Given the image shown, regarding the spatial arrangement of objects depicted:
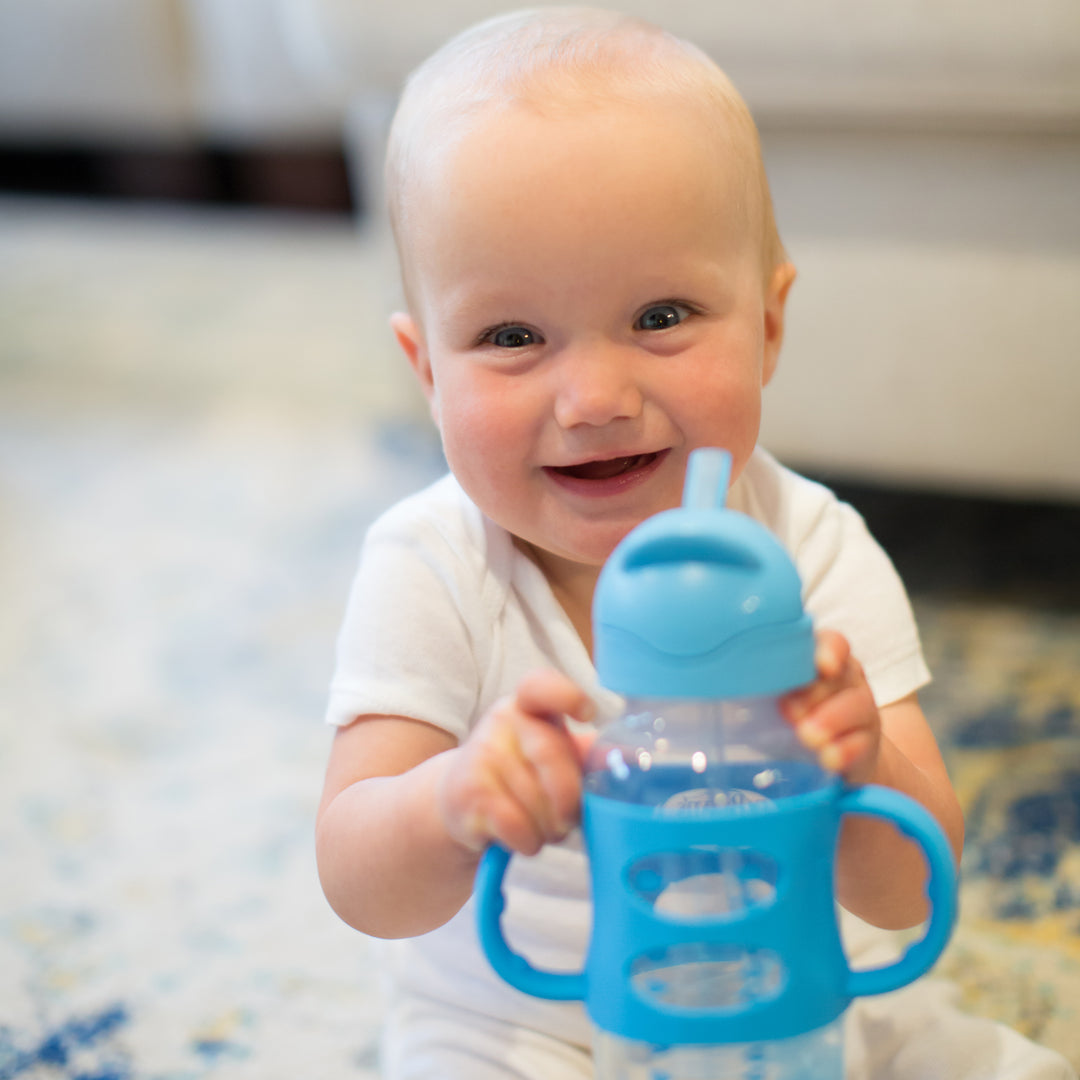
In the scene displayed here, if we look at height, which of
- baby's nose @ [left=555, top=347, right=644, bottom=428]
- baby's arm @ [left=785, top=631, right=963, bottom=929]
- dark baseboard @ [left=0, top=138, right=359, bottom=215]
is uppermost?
baby's nose @ [left=555, top=347, right=644, bottom=428]

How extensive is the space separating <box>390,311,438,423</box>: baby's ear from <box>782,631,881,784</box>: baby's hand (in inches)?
10.0

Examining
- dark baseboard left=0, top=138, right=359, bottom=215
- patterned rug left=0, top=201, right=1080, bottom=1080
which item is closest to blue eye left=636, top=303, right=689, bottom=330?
patterned rug left=0, top=201, right=1080, bottom=1080

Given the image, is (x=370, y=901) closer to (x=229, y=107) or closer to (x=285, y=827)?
(x=285, y=827)

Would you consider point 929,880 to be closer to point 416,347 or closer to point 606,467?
point 606,467

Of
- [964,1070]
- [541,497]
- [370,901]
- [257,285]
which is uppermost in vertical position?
[541,497]

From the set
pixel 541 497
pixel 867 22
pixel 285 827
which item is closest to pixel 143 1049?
pixel 285 827

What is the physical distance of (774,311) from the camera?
65 cm

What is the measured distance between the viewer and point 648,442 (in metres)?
0.57

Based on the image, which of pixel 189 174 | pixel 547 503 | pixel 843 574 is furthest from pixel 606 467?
Answer: pixel 189 174

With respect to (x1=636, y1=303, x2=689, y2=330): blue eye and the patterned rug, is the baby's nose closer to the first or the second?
(x1=636, y1=303, x2=689, y2=330): blue eye

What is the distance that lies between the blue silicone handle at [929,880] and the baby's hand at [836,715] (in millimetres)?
12

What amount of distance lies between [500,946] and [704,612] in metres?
0.15

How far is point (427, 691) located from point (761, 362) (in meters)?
0.22

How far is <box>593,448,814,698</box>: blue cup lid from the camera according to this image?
1.33ft
